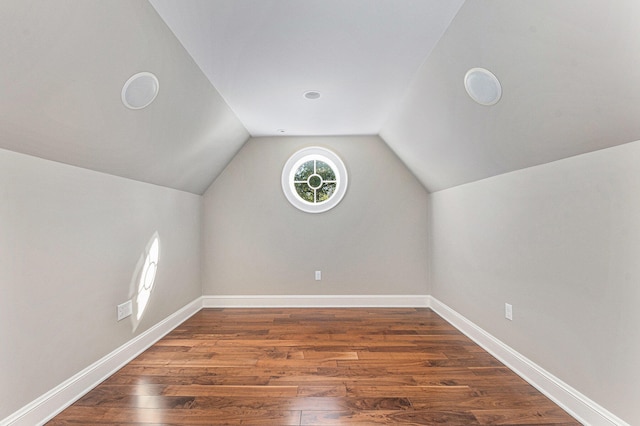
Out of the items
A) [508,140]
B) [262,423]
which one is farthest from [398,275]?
[262,423]

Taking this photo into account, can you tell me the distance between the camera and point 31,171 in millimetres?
1844

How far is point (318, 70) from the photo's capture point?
2.54 m

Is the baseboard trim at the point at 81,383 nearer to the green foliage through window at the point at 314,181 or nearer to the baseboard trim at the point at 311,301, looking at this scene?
the baseboard trim at the point at 311,301

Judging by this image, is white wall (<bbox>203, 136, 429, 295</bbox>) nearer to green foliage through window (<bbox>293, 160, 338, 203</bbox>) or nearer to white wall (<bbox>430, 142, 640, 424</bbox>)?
green foliage through window (<bbox>293, 160, 338, 203</bbox>)

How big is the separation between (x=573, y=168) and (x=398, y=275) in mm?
2636

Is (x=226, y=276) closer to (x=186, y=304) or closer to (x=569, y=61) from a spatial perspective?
(x=186, y=304)

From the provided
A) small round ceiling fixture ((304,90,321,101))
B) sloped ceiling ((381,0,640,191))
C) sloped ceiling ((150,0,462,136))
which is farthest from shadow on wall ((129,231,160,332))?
sloped ceiling ((381,0,640,191))

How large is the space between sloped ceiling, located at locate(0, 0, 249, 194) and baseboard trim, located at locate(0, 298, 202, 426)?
1.31m

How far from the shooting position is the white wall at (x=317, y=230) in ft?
14.3

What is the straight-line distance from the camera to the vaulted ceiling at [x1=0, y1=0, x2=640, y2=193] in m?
1.40

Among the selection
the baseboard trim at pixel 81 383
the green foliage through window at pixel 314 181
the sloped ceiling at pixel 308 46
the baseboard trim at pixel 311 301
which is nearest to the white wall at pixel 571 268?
the sloped ceiling at pixel 308 46

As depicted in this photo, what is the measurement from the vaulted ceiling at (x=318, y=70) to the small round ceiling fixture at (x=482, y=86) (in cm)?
5

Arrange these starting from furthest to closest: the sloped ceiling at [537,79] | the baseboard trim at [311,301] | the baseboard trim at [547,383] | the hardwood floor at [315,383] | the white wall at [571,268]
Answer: the baseboard trim at [311,301] → the hardwood floor at [315,383] → the baseboard trim at [547,383] → the white wall at [571,268] → the sloped ceiling at [537,79]

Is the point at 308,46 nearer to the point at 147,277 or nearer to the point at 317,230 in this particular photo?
the point at 147,277
